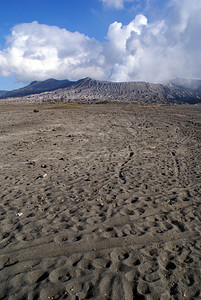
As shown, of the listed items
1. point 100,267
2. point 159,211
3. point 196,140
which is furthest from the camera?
→ point 196,140

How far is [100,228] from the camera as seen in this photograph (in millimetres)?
4703

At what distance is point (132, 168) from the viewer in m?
8.76

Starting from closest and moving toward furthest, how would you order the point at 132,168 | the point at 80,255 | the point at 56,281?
the point at 56,281, the point at 80,255, the point at 132,168

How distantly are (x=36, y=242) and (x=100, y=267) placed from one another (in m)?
1.44

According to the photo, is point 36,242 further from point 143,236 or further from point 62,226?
point 143,236

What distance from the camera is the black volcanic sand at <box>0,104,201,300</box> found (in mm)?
3324

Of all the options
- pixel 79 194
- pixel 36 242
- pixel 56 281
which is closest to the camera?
pixel 56 281

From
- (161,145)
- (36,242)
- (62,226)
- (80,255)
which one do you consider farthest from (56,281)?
(161,145)

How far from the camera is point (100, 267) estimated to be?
3.64 meters

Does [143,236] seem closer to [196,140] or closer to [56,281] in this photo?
[56,281]

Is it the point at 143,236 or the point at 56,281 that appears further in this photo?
the point at 143,236

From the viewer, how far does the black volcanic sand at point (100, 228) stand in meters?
3.32

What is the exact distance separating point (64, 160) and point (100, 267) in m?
6.61

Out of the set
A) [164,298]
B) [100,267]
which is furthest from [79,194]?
[164,298]
